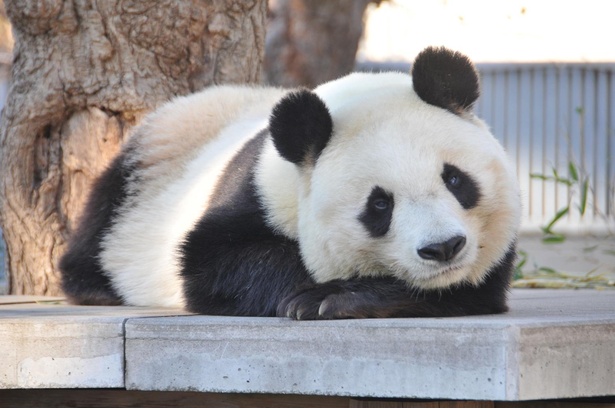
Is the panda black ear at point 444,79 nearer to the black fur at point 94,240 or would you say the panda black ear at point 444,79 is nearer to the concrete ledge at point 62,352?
the concrete ledge at point 62,352

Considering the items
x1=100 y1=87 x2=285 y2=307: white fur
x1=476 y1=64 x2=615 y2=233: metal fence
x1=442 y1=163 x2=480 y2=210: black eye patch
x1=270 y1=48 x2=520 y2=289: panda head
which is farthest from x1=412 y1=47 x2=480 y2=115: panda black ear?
x1=476 y1=64 x2=615 y2=233: metal fence

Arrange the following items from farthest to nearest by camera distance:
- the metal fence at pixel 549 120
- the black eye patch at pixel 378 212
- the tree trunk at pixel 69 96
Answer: the metal fence at pixel 549 120 → the tree trunk at pixel 69 96 → the black eye patch at pixel 378 212

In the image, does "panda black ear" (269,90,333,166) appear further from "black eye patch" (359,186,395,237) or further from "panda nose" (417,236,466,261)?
"panda nose" (417,236,466,261)

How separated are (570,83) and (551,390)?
37.8 ft

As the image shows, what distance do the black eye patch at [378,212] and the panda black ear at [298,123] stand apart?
318mm

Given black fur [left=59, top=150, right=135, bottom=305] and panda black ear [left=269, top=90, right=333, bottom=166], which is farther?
black fur [left=59, top=150, right=135, bottom=305]

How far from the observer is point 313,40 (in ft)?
30.1

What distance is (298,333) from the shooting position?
9.82 ft

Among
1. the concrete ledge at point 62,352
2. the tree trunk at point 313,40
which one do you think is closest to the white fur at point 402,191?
the concrete ledge at point 62,352

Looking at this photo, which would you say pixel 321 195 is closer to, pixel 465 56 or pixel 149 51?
pixel 465 56

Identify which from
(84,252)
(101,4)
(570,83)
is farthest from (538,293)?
(570,83)

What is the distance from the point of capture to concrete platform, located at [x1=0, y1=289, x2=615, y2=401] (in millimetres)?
2779

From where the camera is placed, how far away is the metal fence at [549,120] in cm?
1326

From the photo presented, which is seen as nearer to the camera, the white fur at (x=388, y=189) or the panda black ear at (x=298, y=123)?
the white fur at (x=388, y=189)
